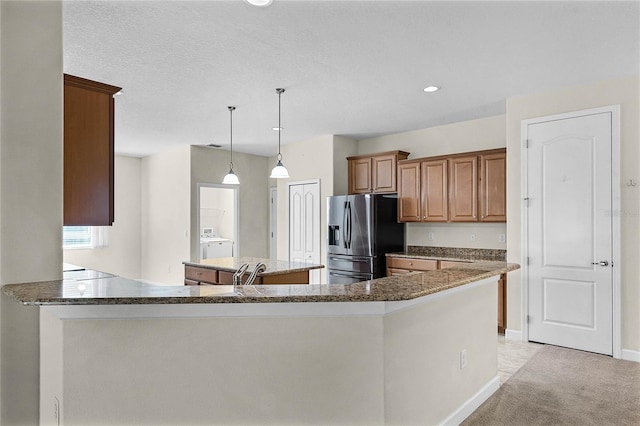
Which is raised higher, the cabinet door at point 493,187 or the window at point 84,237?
the cabinet door at point 493,187

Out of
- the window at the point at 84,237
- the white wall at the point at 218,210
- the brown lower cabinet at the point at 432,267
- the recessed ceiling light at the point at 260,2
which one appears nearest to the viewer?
the recessed ceiling light at the point at 260,2

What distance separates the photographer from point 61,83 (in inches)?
80.5

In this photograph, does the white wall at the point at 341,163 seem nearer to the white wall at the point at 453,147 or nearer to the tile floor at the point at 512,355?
the white wall at the point at 453,147

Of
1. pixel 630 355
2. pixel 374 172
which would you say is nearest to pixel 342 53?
pixel 374 172

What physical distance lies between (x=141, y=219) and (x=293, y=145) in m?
3.64

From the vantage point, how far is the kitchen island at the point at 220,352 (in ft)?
5.51

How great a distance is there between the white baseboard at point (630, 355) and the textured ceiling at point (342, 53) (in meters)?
2.43

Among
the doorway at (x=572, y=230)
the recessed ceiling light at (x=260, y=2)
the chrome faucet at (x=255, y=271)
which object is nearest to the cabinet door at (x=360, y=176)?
the doorway at (x=572, y=230)

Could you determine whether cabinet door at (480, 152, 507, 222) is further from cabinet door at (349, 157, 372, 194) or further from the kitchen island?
the kitchen island

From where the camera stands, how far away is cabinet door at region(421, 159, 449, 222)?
5000 millimetres


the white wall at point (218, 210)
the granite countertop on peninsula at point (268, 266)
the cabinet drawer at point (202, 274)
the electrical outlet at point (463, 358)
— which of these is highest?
the white wall at point (218, 210)

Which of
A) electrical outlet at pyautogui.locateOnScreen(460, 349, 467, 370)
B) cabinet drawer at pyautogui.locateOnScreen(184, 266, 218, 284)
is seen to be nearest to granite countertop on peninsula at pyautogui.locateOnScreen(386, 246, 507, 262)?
electrical outlet at pyautogui.locateOnScreen(460, 349, 467, 370)

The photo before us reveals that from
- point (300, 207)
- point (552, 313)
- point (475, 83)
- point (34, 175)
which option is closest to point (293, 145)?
point (300, 207)

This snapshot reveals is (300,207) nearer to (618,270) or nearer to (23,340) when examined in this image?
(618,270)
